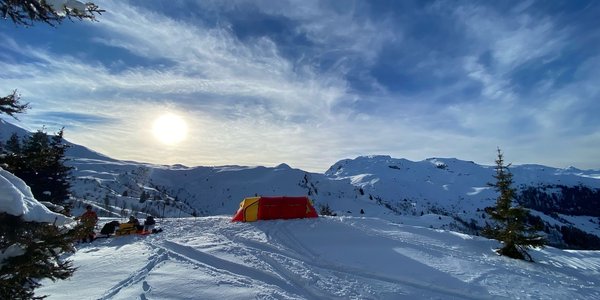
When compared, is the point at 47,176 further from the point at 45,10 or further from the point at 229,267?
the point at 45,10

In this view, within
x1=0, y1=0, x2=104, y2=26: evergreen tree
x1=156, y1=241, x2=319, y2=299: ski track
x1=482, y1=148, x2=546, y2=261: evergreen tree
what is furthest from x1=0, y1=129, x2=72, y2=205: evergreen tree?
x1=482, y1=148, x2=546, y2=261: evergreen tree

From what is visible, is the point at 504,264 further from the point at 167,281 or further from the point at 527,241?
the point at 167,281

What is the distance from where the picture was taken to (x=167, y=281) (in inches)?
348

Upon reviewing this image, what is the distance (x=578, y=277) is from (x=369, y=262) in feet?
22.6

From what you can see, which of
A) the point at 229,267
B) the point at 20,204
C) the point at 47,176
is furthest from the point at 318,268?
the point at 47,176

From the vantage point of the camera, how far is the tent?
22562 millimetres

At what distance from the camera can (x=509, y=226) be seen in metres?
15.6

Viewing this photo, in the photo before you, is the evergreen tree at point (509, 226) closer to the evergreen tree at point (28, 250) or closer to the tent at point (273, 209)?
the tent at point (273, 209)

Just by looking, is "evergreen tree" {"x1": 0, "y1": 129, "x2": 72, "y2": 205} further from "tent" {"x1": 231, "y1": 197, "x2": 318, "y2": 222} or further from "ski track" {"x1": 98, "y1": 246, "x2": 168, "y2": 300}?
"tent" {"x1": 231, "y1": 197, "x2": 318, "y2": 222}

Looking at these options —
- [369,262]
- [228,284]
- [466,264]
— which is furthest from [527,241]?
[228,284]

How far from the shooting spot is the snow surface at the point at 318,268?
8.66m

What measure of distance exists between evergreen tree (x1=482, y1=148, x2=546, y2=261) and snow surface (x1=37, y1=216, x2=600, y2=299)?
66 centimetres

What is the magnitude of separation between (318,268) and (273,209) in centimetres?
1218

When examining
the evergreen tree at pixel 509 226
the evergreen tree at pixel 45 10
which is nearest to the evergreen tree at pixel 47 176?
the evergreen tree at pixel 45 10
